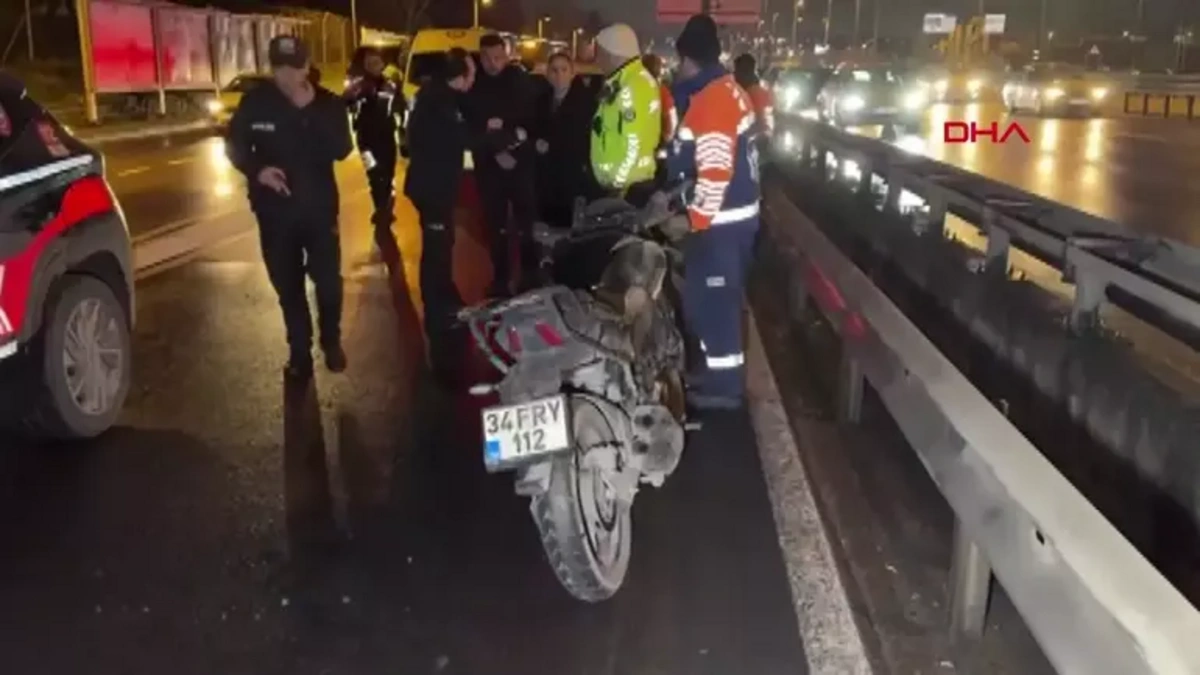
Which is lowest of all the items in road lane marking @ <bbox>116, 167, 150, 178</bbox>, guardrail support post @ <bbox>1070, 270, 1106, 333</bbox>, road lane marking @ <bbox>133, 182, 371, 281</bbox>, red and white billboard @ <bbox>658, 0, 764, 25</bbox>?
road lane marking @ <bbox>116, 167, 150, 178</bbox>

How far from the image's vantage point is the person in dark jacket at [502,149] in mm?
9883

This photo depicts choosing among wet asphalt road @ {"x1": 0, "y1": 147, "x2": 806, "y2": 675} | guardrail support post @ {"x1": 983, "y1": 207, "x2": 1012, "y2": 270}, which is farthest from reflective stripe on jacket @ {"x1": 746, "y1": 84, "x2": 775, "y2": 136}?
wet asphalt road @ {"x1": 0, "y1": 147, "x2": 806, "y2": 675}

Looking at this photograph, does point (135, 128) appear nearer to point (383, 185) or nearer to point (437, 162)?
point (383, 185)

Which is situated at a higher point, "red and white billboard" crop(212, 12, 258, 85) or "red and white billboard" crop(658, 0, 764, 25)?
"red and white billboard" crop(658, 0, 764, 25)

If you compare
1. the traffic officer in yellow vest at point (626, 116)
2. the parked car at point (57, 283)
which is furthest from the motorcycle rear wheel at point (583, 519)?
the parked car at point (57, 283)

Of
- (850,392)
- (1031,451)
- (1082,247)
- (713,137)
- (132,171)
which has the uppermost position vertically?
(713,137)

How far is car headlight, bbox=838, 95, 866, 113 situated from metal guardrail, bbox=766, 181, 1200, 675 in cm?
2667

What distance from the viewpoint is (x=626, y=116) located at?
6992 mm

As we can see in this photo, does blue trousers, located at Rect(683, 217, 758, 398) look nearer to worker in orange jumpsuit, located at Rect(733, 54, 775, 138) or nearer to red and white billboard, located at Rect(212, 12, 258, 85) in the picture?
worker in orange jumpsuit, located at Rect(733, 54, 775, 138)

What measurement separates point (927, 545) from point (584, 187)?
13.5ft

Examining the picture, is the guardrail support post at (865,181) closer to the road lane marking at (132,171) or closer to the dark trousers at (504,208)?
the dark trousers at (504,208)

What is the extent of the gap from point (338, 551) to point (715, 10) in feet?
66.7

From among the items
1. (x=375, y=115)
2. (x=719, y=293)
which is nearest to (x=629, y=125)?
(x=719, y=293)

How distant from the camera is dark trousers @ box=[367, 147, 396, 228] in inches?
576
